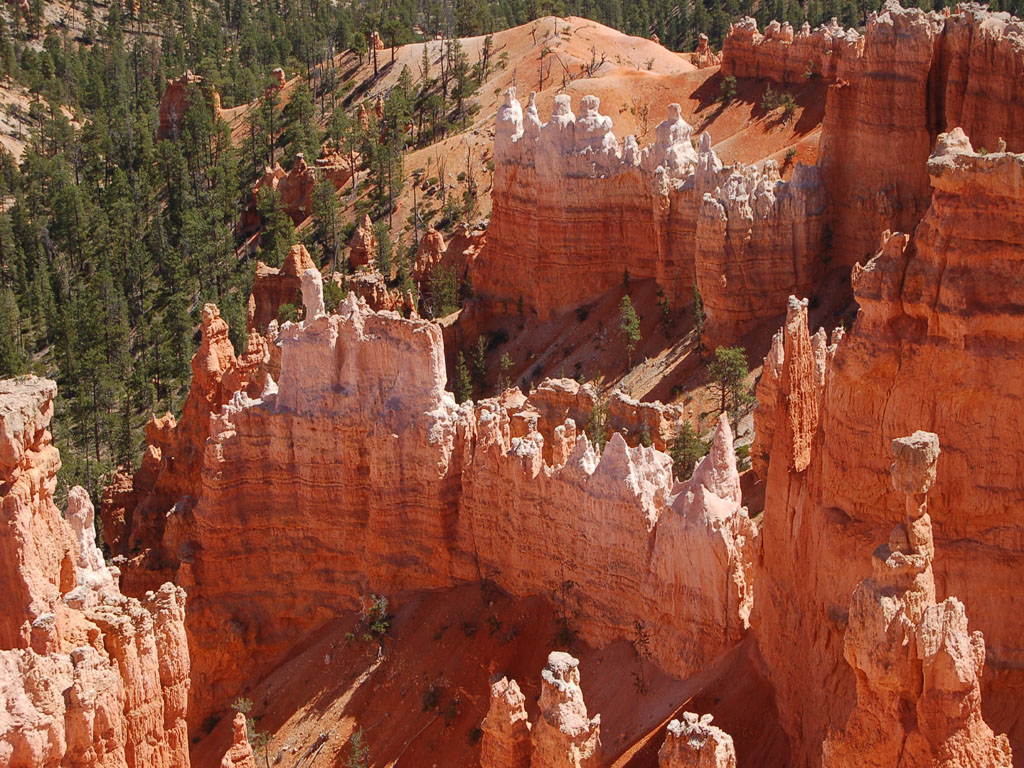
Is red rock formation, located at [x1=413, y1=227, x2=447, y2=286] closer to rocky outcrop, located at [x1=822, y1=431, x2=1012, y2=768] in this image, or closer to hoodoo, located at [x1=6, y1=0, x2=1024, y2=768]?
hoodoo, located at [x1=6, y1=0, x2=1024, y2=768]

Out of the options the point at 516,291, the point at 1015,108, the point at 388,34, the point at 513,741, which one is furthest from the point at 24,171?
the point at 513,741

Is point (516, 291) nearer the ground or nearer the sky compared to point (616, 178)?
nearer the ground

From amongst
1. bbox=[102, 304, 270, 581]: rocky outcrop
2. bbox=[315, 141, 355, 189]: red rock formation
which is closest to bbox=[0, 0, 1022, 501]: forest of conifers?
bbox=[315, 141, 355, 189]: red rock formation

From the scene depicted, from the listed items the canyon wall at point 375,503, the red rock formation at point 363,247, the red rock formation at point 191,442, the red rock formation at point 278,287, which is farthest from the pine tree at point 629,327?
the red rock formation at point 363,247

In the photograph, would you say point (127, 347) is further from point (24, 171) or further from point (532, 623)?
point (532, 623)

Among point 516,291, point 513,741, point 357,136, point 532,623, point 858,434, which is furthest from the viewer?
point 357,136

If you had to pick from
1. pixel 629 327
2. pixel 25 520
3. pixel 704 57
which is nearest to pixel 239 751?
pixel 25 520

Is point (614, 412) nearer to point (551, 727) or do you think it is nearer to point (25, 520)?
point (551, 727)

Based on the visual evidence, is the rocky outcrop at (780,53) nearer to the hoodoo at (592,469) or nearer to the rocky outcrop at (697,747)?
the hoodoo at (592,469)
